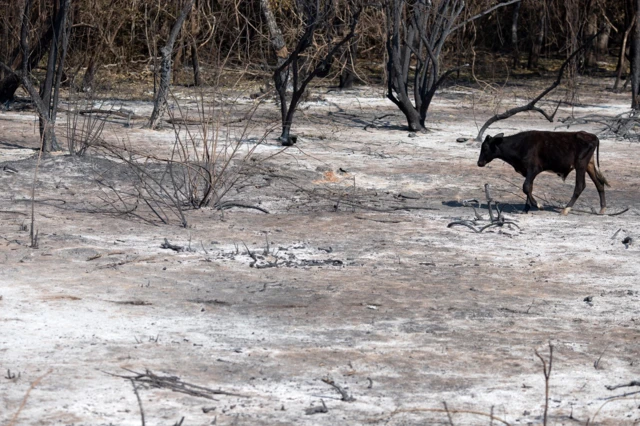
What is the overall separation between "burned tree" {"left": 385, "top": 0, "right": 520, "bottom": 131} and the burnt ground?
4.78 meters

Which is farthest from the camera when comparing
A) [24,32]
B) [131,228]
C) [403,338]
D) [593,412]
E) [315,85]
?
[315,85]

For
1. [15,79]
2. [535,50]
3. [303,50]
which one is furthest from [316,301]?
[535,50]

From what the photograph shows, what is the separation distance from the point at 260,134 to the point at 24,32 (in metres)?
4.60

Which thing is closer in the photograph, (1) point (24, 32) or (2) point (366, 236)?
(2) point (366, 236)

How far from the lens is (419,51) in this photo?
20.7 meters

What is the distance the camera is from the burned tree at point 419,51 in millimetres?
19266

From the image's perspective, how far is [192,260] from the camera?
933 cm

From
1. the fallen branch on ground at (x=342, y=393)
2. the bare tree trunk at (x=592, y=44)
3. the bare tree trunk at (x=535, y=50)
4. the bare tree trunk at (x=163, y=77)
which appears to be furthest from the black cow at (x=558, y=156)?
the bare tree trunk at (x=535, y=50)

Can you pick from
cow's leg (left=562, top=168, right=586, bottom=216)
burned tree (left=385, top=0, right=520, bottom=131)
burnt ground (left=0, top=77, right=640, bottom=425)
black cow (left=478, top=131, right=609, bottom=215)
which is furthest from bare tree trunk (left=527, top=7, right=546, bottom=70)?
cow's leg (left=562, top=168, right=586, bottom=216)

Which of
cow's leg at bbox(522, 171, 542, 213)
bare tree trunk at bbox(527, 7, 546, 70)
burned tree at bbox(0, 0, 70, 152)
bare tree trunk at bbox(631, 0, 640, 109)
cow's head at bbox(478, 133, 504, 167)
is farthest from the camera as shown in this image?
bare tree trunk at bbox(527, 7, 546, 70)

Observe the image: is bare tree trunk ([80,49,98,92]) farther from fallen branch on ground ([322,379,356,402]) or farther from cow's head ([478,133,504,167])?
fallen branch on ground ([322,379,356,402])

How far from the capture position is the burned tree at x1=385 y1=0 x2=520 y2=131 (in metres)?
19.3

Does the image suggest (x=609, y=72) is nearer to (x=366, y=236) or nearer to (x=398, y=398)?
(x=366, y=236)

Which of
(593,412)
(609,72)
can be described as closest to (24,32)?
(593,412)
